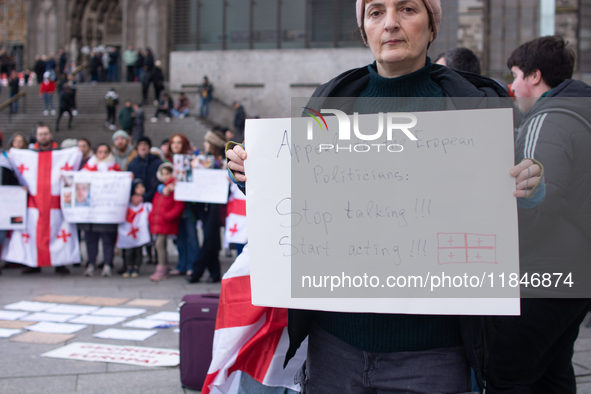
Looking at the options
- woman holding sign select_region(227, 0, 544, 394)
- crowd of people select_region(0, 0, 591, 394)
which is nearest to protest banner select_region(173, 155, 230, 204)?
crowd of people select_region(0, 0, 591, 394)

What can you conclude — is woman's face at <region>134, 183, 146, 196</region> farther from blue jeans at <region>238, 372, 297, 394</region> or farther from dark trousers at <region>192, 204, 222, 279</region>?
blue jeans at <region>238, 372, 297, 394</region>

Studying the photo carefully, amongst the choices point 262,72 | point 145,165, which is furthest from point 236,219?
point 262,72

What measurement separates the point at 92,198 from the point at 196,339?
458cm

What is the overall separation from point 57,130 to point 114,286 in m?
14.3

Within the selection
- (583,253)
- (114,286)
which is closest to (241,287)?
(583,253)

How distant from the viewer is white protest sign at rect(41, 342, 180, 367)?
3.75 metres

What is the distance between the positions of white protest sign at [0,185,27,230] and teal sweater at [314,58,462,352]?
6.59 m

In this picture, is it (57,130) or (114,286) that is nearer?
(114,286)

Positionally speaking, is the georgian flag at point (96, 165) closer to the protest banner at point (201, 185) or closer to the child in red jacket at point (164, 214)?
the child in red jacket at point (164, 214)

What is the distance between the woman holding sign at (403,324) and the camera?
1589 mm

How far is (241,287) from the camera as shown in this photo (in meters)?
2.45

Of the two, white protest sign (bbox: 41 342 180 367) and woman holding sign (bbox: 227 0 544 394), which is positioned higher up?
woman holding sign (bbox: 227 0 544 394)

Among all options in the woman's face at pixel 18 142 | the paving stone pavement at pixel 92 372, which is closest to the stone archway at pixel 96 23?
the woman's face at pixel 18 142

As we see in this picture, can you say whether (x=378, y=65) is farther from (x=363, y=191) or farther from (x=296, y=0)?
(x=296, y=0)
